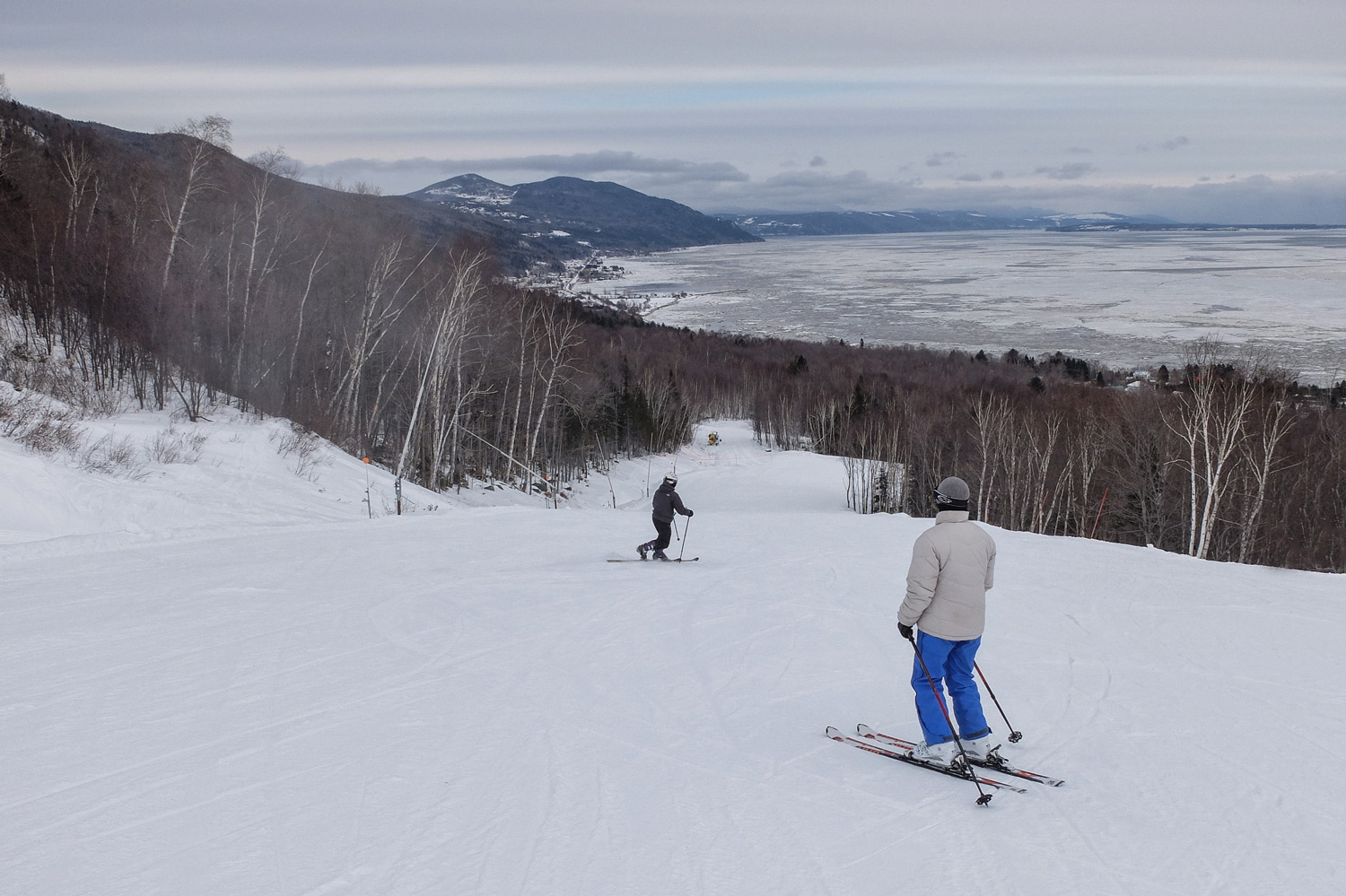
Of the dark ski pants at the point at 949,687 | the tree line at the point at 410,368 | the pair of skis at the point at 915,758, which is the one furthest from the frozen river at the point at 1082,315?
the dark ski pants at the point at 949,687

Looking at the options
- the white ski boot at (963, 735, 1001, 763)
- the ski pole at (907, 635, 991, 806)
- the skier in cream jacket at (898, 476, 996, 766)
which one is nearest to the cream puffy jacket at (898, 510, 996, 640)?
the skier in cream jacket at (898, 476, 996, 766)

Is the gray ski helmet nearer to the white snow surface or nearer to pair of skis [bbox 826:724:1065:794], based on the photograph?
pair of skis [bbox 826:724:1065:794]

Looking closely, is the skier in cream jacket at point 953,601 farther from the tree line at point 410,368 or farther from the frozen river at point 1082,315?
the frozen river at point 1082,315

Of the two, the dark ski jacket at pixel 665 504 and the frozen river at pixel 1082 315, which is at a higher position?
the frozen river at pixel 1082 315

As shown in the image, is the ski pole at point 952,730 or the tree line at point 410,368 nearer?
the ski pole at point 952,730

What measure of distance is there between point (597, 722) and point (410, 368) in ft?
125

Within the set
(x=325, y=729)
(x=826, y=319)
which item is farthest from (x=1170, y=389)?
(x=826, y=319)

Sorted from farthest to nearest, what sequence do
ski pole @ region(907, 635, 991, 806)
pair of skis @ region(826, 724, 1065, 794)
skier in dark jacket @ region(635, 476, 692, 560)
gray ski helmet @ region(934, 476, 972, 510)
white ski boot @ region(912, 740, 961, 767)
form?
skier in dark jacket @ region(635, 476, 692, 560), white ski boot @ region(912, 740, 961, 767), pair of skis @ region(826, 724, 1065, 794), gray ski helmet @ region(934, 476, 972, 510), ski pole @ region(907, 635, 991, 806)

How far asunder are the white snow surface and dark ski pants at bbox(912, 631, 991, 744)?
362mm

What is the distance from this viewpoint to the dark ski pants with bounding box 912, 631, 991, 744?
547cm

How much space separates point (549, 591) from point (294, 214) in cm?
3308

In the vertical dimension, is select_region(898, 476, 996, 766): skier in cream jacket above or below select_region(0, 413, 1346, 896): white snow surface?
above

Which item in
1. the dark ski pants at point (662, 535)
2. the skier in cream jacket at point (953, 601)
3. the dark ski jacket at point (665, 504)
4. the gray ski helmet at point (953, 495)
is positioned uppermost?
the gray ski helmet at point (953, 495)

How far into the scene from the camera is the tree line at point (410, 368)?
28.8 meters
